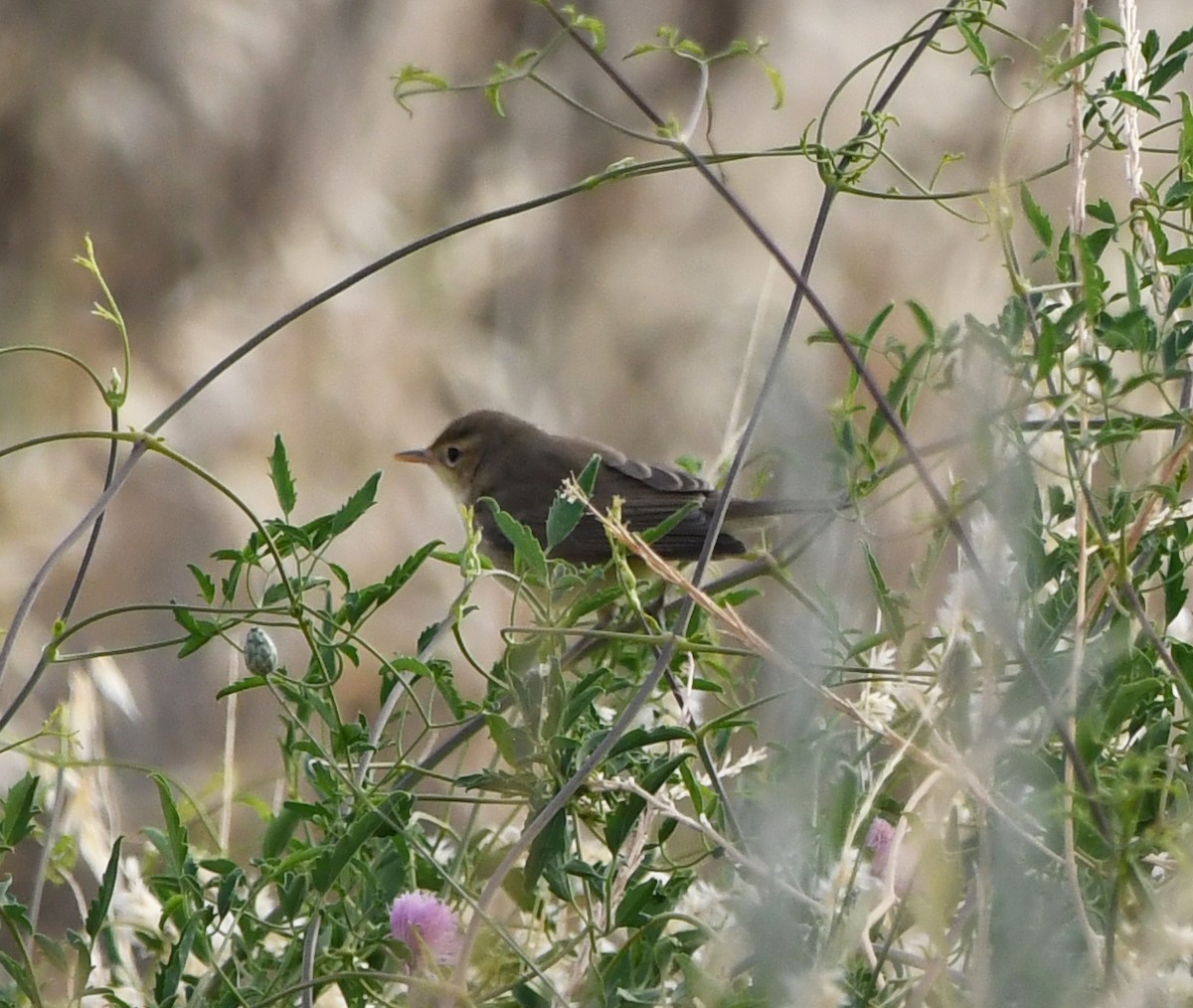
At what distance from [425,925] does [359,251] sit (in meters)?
5.34

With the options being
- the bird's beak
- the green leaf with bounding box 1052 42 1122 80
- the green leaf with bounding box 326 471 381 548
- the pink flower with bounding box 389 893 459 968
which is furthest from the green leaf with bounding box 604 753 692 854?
the bird's beak

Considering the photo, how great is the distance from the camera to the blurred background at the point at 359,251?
581 cm

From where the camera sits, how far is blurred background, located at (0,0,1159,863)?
581 centimetres

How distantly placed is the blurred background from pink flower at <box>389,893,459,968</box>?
13.5 ft

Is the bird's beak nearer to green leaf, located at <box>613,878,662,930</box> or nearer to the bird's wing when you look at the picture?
the bird's wing

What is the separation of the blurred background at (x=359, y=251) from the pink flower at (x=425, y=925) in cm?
410

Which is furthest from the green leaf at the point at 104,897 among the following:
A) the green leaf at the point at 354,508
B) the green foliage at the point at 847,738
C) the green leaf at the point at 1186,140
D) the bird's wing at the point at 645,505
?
the bird's wing at the point at 645,505

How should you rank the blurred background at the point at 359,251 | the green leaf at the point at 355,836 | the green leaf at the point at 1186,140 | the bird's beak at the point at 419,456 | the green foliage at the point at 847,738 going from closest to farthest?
1. the green foliage at the point at 847,738
2. the green leaf at the point at 355,836
3. the green leaf at the point at 1186,140
4. the bird's beak at the point at 419,456
5. the blurred background at the point at 359,251

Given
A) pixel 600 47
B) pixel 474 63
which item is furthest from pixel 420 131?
pixel 600 47

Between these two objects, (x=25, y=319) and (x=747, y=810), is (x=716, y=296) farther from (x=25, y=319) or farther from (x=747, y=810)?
(x=747, y=810)

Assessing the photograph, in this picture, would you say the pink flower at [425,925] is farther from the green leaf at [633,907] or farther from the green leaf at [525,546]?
the green leaf at [525,546]

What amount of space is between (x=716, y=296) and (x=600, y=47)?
16.9ft

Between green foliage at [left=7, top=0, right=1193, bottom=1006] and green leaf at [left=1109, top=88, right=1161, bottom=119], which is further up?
green leaf at [left=1109, top=88, right=1161, bottom=119]

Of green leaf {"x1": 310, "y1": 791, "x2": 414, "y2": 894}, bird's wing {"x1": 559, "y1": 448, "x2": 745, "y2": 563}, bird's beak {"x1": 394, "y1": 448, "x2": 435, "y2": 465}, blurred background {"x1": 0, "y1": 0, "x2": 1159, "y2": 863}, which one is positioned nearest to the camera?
green leaf {"x1": 310, "y1": 791, "x2": 414, "y2": 894}
